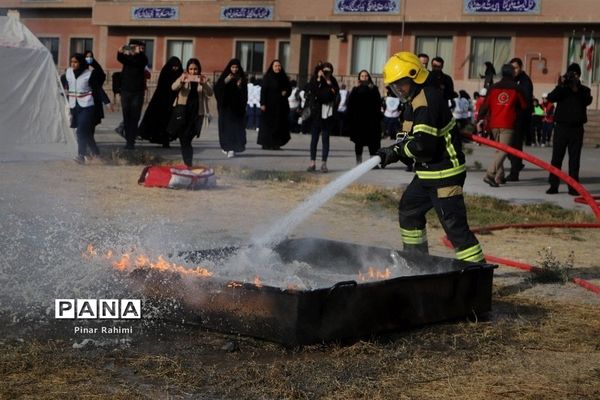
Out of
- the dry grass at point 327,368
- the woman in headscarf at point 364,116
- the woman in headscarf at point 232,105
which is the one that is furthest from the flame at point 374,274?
the woman in headscarf at point 232,105

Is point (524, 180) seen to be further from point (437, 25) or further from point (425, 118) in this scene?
point (437, 25)

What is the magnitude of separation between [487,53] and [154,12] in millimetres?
15412

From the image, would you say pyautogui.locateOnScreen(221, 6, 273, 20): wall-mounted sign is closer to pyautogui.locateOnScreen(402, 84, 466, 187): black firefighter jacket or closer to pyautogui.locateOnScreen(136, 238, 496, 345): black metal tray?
pyautogui.locateOnScreen(402, 84, 466, 187): black firefighter jacket

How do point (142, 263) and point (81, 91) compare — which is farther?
point (81, 91)

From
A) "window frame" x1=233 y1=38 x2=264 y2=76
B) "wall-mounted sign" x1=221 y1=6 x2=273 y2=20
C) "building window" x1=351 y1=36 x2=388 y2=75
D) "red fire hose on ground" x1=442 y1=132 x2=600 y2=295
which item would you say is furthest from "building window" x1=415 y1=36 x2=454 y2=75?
"red fire hose on ground" x1=442 y1=132 x2=600 y2=295

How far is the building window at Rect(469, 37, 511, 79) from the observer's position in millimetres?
36844

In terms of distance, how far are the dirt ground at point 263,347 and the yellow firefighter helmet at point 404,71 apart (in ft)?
5.43

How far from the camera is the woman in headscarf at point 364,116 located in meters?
16.7

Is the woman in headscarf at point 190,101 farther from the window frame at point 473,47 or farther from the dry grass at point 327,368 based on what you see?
the window frame at point 473,47

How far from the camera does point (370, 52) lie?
3934cm

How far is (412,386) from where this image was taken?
206 inches

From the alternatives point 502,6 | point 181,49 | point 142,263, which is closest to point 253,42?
point 181,49

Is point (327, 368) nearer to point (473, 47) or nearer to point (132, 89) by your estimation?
point (132, 89)

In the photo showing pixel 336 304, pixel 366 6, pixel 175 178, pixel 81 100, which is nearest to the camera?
pixel 336 304
